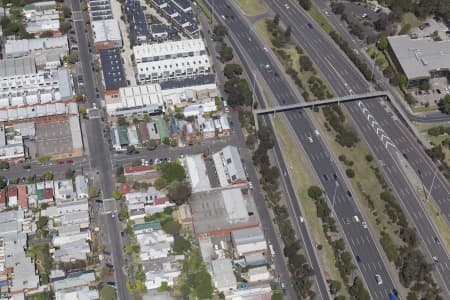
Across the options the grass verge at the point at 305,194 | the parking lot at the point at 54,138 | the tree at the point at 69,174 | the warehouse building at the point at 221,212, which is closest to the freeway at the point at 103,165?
the parking lot at the point at 54,138

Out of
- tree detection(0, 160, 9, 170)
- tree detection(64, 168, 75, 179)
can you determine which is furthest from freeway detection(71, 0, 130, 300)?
Result: tree detection(0, 160, 9, 170)

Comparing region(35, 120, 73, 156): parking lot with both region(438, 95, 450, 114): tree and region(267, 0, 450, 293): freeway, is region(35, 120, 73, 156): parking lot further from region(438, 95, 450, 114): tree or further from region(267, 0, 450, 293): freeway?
region(438, 95, 450, 114): tree

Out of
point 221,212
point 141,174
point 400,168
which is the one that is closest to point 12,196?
point 141,174

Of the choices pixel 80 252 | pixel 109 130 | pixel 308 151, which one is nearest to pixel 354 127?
pixel 308 151

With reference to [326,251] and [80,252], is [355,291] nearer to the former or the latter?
[326,251]

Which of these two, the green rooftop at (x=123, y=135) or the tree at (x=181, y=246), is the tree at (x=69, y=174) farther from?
the tree at (x=181, y=246)

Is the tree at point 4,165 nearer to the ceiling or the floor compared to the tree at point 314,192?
nearer to the ceiling
